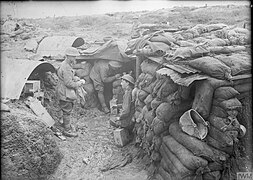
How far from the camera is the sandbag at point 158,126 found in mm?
4148

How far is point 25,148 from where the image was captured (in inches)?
175

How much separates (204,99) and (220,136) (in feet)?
1.78

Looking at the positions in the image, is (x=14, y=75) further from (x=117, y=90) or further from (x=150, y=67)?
(x=117, y=90)

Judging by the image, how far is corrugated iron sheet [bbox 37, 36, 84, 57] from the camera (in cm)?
891

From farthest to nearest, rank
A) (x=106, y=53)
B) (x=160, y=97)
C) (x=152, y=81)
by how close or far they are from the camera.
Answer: (x=106, y=53), (x=152, y=81), (x=160, y=97)

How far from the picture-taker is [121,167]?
527 centimetres

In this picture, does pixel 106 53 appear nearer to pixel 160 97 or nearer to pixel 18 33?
pixel 160 97

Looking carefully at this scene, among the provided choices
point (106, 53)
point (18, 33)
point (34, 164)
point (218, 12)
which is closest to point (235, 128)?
point (34, 164)

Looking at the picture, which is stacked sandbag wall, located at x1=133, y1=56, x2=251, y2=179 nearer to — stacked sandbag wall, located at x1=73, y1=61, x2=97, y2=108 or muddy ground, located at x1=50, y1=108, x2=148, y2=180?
muddy ground, located at x1=50, y1=108, x2=148, y2=180

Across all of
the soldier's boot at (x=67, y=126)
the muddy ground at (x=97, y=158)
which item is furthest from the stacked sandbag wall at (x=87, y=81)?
the soldier's boot at (x=67, y=126)

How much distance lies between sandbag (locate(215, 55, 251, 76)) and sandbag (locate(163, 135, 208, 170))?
4.38 feet

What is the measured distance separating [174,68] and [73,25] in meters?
11.5

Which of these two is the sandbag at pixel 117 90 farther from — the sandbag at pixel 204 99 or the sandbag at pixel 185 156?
the sandbag at pixel 204 99

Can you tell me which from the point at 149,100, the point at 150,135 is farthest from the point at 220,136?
the point at 149,100
